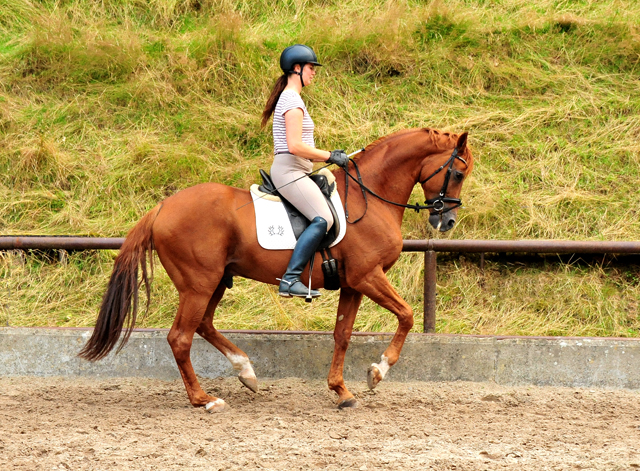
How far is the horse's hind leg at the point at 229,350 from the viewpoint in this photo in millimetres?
5680

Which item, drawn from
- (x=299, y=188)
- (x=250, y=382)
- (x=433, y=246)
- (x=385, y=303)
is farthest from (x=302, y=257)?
(x=433, y=246)

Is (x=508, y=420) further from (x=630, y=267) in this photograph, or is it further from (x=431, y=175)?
(x=630, y=267)

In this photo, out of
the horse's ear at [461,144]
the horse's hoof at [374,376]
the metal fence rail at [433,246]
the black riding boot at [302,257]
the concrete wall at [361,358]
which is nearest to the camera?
the black riding boot at [302,257]

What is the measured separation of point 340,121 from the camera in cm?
934

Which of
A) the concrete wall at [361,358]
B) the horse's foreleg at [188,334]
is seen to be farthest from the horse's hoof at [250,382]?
the concrete wall at [361,358]

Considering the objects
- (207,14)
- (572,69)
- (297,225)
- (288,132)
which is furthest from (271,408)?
(207,14)

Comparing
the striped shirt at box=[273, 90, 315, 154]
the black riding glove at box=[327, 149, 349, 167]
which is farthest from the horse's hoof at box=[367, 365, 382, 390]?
the striped shirt at box=[273, 90, 315, 154]

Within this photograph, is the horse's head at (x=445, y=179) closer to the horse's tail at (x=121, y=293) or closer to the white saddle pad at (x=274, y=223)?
the white saddle pad at (x=274, y=223)

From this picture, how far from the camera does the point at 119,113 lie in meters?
9.80

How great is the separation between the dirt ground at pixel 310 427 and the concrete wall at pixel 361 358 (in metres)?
0.13

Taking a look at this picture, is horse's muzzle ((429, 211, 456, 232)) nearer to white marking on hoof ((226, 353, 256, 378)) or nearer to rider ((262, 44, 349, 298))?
rider ((262, 44, 349, 298))

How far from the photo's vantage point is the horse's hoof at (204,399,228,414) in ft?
17.5

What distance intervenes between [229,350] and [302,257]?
1.12 m

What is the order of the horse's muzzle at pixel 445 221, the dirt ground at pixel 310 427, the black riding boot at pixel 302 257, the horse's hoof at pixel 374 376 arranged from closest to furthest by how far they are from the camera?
the dirt ground at pixel 310 427 → the black riding boot at pixel 302 257 → the horse's hoof at pixel 374 376 → the horse's muzzle at pixel 445 221
